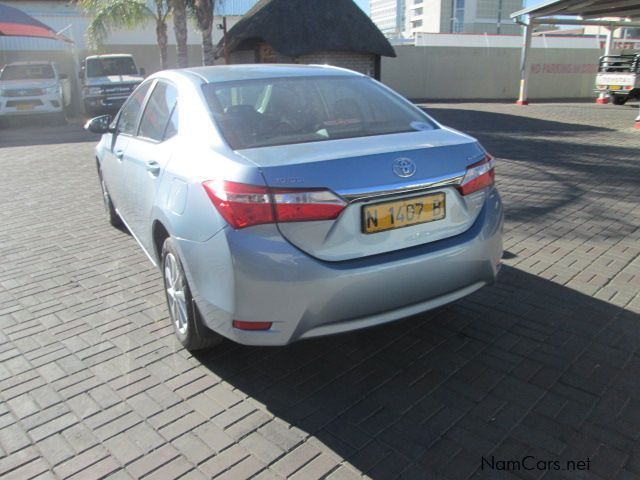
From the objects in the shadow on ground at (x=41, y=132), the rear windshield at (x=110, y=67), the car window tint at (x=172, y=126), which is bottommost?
the shadow on ground at (x=41, y=132)

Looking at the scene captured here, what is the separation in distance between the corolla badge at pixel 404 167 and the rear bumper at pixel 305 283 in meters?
0.38

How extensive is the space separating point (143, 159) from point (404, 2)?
424 feet

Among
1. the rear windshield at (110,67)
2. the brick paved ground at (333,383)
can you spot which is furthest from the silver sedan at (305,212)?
the rear windshield at (110,67)

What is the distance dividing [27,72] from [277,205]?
61.3ft

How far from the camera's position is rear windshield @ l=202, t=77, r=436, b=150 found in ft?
10.5

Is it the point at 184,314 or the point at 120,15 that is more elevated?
the point at 120,15

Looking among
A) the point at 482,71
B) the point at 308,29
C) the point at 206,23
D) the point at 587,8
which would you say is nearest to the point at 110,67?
the point at 206,23

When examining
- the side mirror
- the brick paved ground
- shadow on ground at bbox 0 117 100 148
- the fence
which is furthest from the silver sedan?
the fence

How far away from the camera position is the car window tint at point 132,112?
4.51 metres

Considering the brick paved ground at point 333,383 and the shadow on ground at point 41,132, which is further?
the shadow on ground at point 41,132

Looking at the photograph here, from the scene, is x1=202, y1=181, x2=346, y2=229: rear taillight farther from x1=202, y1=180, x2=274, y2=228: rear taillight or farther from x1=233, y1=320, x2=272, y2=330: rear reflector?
x1=233, y1=320, x2=272, y2=330: rear reflector

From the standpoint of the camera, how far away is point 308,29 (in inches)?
801

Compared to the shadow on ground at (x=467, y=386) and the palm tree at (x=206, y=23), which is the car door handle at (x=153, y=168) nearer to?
the shadow on ground at (x=467, y=386)

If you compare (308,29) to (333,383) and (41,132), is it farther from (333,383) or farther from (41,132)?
(333,383)
